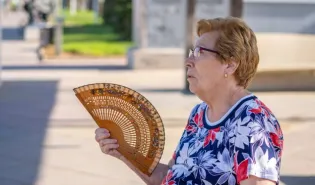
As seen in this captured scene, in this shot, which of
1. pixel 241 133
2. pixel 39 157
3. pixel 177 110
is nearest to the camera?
pixel 241 133

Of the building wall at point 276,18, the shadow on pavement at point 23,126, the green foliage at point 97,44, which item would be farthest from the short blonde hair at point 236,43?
the green foliage at point 97,44

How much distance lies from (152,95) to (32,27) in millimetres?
16719

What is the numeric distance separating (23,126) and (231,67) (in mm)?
6604

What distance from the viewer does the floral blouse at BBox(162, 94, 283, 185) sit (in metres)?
2.94

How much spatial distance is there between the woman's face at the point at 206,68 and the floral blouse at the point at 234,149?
131 millimetres

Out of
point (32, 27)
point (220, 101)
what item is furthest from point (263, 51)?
point (32, 27)

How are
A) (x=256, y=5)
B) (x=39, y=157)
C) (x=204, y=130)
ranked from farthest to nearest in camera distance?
(x=256, y=5) → (x=39, y=157) → (x=204, y=130)

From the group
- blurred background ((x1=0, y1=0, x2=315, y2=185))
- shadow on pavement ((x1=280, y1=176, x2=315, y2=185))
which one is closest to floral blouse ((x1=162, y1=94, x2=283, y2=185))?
blurred background ((x1=0, y1=0, x2=315, y2=185))

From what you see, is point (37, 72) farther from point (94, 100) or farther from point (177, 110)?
point (94, 100)

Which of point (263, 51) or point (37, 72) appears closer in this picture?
point (263, 51)

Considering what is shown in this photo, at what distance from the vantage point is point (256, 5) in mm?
15086

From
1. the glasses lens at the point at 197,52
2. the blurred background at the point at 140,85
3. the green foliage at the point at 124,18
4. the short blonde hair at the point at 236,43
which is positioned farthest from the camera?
the green foliage at the point at 124,18

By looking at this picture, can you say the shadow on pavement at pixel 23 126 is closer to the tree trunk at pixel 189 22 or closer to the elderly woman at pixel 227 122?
the tree trunk at pixel 189 22

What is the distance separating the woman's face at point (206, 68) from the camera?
10.2 feet
